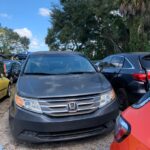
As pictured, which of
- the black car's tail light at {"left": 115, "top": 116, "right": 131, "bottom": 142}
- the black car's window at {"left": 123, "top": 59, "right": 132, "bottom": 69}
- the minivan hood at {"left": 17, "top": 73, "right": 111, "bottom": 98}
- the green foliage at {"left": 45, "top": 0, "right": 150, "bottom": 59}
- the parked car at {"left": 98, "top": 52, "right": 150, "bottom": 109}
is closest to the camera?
the black car's tail light at {"left": 115, "top": 116, "right": 131, "bottom": 142}

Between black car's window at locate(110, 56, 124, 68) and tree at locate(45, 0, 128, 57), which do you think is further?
tree at locate(45, 0, 128, 57)

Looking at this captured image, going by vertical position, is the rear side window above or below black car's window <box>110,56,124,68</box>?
above

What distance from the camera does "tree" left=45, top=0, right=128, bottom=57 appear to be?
3381 centimetres

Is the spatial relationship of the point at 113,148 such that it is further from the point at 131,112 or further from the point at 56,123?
the point at 56,123

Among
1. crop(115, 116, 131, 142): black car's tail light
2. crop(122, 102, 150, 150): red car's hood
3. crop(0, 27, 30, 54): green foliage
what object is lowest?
crop(0, 27, 30, 54): green foliage

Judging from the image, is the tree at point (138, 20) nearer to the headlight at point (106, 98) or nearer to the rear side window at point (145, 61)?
the rear side window at point (145, 61)

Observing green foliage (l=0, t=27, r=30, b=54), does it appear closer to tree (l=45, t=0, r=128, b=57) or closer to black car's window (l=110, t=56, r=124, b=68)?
tree (l=45, t=0, r=128, b=57)

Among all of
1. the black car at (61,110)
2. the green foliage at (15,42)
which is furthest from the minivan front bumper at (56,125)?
the green foliage at (15,42)

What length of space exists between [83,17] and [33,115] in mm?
32346

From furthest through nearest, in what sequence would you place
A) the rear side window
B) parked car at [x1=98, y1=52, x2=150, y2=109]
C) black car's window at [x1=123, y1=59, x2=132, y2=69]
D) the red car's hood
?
black car's window at [x1=123, y1=59, x2=132, y2=69], the rear side window, parked car at [x1=98, y1=52, x2=150, y2=109], the red car's hood

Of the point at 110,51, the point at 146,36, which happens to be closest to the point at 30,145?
the point at 146,36

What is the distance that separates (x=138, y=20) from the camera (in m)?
26.3

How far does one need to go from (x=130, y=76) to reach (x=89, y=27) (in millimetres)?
30679

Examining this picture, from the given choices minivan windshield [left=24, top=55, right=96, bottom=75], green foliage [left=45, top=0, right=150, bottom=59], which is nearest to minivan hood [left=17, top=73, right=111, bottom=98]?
minivan windshield [left=24, top=55, right=96, bottom=75]
